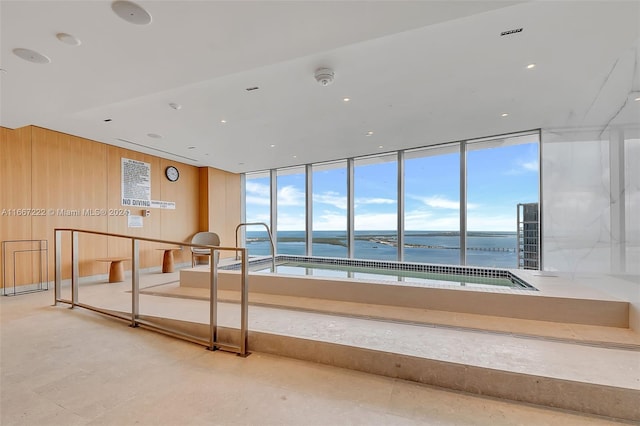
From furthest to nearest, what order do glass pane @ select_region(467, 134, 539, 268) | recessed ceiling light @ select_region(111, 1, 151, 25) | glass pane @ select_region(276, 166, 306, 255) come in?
glass pane @ select_region(276, 166, 306, 255) < glass pane @ select_region(467, 134, 539, 268) < recessed ceiling light @ select_region(111, 1, 151, 25)

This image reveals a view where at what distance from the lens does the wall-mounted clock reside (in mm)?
6874

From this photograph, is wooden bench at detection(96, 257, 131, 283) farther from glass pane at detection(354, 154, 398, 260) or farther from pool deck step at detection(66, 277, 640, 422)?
glass pane at detection(354, 154, 398, 260)

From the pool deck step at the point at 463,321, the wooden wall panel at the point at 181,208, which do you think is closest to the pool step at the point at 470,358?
the pool deck step at the point at 463,321

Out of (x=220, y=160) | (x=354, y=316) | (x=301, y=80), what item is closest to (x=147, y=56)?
(x=301, y=80)

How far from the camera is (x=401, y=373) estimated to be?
198cm

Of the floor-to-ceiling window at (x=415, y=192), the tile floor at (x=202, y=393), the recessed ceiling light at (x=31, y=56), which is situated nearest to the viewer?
the tile floor at (x=202, y=393)

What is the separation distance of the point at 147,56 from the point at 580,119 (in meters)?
5.03

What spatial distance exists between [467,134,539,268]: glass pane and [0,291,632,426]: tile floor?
4.92 metres

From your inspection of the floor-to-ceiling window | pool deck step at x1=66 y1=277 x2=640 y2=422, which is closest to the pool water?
pool deck step at x1=66 y1=277 x2=640 y2=422

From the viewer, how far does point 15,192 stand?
14.1 ft

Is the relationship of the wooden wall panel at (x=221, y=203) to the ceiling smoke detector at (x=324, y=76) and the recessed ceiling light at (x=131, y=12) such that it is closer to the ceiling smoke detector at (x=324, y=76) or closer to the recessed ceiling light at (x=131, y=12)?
the ceiling smoke detector at (x=324, y=76)

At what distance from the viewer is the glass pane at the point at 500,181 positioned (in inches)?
235

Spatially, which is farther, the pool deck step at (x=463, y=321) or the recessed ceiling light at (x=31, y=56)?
the pool deck step at (x=463, y=321)

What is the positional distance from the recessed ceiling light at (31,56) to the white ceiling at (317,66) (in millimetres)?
60
